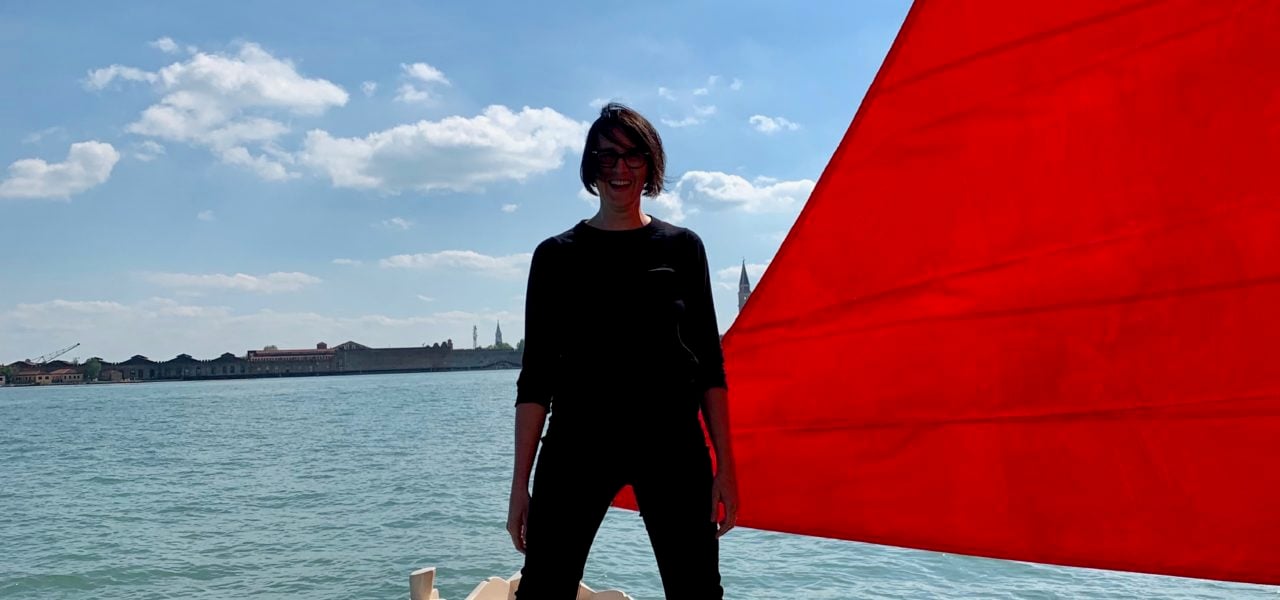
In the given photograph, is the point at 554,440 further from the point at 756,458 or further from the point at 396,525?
the point at 396,525

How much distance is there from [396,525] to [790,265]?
15.6 m

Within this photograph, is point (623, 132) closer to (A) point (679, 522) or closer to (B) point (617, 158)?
(B) point (617, 158)

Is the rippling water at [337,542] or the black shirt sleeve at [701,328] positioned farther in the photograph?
the rippling water at [337,542]

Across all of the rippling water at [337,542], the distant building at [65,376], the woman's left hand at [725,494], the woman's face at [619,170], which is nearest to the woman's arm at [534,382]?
the woman's face at [619,170]

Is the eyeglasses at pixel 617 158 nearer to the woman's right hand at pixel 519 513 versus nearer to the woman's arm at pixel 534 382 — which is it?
the woman's arm at pixel 534 382

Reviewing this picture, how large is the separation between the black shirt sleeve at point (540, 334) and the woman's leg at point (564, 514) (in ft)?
0.45

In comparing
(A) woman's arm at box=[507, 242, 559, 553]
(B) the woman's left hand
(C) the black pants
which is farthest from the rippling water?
(A) woman's arm at box=[507, 242, 559, 553]

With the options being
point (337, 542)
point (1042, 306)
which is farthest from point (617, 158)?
point (337, 542)

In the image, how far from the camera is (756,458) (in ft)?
7.57

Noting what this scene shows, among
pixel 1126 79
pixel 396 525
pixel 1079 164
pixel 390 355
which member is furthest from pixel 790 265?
pixel 390 355

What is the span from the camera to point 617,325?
217cm

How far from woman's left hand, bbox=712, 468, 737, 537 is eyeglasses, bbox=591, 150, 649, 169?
2.53 feet

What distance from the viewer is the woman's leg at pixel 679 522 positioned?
2.11m

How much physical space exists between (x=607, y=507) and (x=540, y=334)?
0.44 metres
